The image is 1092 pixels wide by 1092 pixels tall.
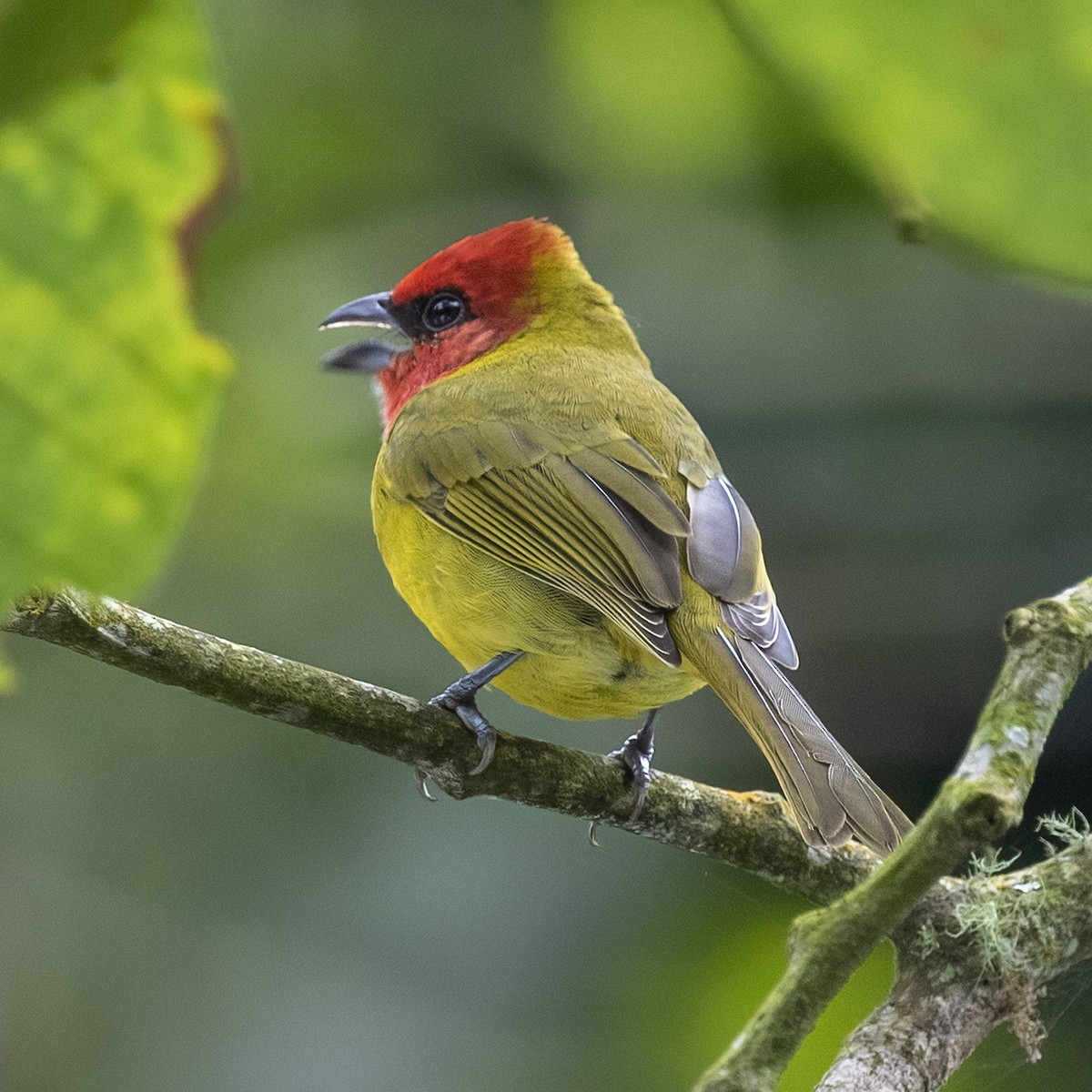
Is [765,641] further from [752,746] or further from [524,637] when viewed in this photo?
[752,746]

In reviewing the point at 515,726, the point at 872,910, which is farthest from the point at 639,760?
Result: the point at 872,910

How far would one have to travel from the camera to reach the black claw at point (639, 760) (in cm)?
271

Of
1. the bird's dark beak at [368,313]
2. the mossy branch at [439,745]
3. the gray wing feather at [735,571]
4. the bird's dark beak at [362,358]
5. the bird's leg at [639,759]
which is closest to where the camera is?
the mossy branch at [439,745]

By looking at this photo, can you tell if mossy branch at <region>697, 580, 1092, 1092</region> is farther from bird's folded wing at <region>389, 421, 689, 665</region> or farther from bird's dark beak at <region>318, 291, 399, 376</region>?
bird's dark beak at <region>318, 291, 399, 376</region>

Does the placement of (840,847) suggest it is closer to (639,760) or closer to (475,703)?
(639,760)

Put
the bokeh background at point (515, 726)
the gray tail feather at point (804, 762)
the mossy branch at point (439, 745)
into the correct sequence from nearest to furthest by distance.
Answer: the mossy branch at point (439, 745) → the gray tail feather at point (804, 762) → the bokeh background at point (515, 726)

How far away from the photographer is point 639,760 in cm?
284

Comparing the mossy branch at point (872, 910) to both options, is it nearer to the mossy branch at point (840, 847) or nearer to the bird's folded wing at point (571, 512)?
the mossy branch at point (840, 847)

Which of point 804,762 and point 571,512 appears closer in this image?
point 804,762

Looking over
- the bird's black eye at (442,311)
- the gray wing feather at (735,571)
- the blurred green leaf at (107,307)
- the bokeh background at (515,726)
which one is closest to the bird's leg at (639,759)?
the gray wing feather at (735,571)

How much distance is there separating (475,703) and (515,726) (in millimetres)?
954

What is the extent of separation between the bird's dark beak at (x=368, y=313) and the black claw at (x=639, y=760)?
1.46 m

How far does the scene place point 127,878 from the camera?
401 centimetres

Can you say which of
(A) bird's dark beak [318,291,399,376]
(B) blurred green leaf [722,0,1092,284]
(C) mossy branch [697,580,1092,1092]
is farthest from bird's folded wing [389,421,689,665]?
(B) blurred green leaf [722,0,1092,284]
